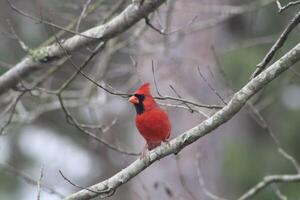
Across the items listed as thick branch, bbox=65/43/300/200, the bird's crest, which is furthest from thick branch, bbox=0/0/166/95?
thick branch, bbox=65/43/300/200

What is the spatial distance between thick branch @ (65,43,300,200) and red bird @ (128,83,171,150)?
84 centimetres

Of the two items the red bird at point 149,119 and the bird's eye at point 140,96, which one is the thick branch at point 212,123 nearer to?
the red bird at point 149,119

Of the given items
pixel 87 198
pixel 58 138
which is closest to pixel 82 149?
pixel 58 138

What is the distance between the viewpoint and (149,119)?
5516mm

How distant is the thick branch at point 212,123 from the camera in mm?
4301

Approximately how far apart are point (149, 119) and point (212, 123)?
120 cm

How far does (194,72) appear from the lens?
8164 millimetres

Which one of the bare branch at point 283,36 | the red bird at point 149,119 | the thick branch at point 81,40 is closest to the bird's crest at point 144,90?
the red bird at point 149,119

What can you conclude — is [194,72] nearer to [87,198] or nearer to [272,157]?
[272,157]

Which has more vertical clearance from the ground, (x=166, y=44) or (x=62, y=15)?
(x=62, y=15)

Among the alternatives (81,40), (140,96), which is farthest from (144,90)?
(81,40)

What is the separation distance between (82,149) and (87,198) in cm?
671

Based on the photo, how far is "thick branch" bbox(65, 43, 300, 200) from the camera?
430 cm

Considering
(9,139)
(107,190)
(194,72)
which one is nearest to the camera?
(107,190)
